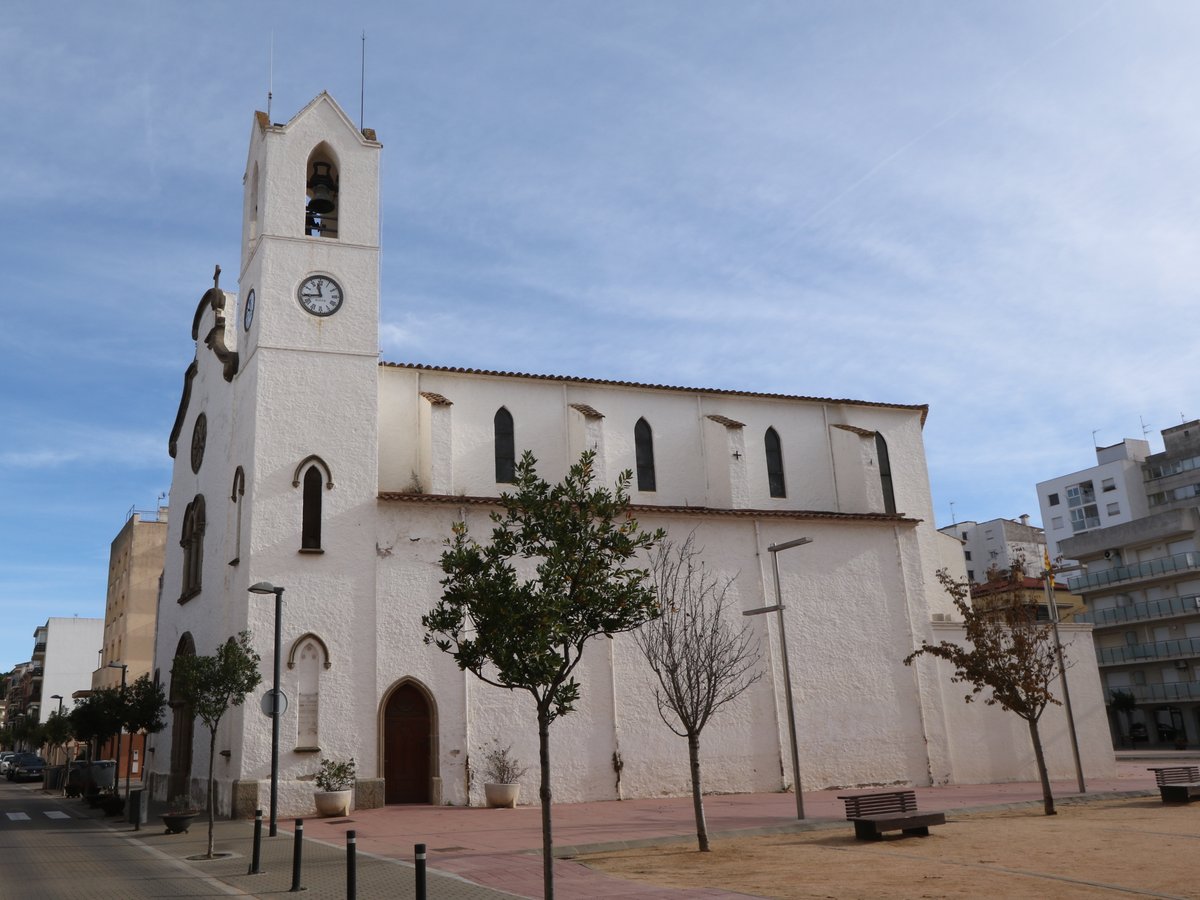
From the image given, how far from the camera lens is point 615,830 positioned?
18.9 metres

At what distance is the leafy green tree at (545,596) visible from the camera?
11344 mm

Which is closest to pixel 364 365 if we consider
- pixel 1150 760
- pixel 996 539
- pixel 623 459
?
pixel 623 459

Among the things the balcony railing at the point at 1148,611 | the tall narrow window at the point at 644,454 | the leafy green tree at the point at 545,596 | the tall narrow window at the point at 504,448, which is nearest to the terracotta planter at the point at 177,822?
the leafy green tree at the point at 545,596

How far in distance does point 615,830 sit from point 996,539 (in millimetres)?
62096

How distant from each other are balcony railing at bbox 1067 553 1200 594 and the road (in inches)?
2030

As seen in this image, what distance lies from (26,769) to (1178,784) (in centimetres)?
5567

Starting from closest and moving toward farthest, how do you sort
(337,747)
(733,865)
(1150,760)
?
(733,865), (337,747), (1150,760)

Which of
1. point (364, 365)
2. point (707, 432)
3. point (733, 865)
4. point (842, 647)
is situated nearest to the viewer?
point (733, 865)

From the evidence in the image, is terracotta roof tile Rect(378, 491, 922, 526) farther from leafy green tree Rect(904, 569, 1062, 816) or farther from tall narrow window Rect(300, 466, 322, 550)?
leafy green tree Rect(904, 569, 1062, 816)

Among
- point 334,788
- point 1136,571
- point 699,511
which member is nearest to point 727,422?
point 699,511

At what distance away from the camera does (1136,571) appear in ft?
181

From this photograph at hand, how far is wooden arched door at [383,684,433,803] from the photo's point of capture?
24.0m

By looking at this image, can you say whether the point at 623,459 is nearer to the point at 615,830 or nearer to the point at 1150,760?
the point at 615,830

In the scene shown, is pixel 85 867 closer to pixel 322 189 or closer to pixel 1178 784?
pixel 322 189
